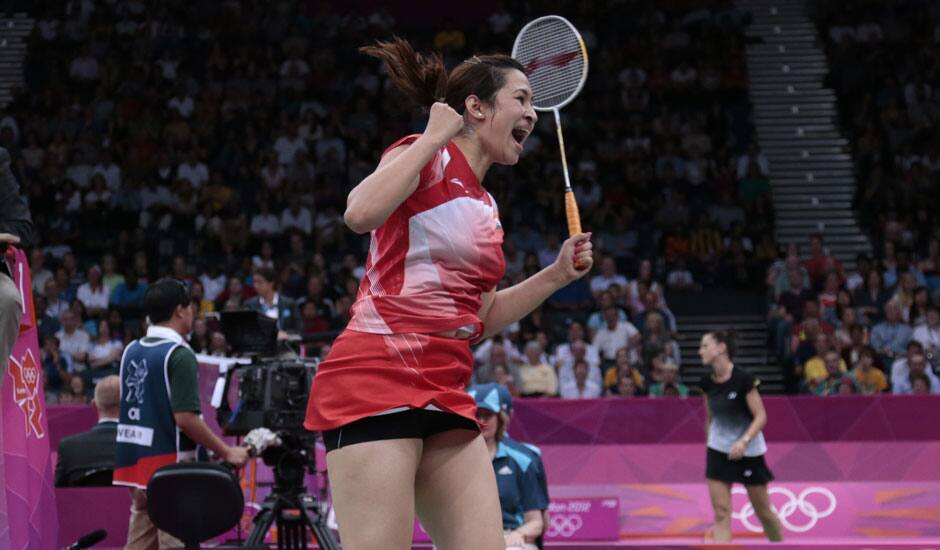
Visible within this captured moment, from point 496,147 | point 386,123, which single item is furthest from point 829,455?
point 386,123

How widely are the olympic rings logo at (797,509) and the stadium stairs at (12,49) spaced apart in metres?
13.0

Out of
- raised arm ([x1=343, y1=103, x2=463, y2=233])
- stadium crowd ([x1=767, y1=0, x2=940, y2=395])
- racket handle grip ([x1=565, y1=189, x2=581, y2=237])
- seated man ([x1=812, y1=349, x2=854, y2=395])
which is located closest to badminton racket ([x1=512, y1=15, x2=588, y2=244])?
racket handle grip ([x1=565, y1=189, x2=581, y2=237])

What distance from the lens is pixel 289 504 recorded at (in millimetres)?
5871

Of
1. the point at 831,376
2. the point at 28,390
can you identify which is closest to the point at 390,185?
the point at 28,390

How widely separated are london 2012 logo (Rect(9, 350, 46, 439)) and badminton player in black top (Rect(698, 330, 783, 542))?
5.02m

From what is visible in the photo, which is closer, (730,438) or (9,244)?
(9,244)

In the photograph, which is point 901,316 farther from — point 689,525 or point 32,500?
point 32,500

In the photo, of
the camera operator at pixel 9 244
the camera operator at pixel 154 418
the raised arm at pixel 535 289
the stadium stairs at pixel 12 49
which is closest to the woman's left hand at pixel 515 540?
the camera operator at pixel 154 418

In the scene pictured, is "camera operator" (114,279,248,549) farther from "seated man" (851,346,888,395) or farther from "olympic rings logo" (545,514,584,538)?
"seated man" (851,346,888,395)

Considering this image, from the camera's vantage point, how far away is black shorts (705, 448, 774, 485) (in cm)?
868

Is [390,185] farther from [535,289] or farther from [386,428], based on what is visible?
[535,289]

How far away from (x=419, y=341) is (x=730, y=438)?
20.9 feet

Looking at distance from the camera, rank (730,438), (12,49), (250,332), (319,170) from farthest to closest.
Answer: (12,49)
(319,170)
(730,438)
(250,332)

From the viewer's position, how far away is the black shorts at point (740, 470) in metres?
8.68
